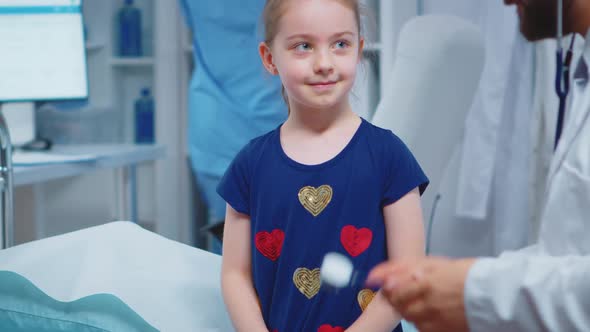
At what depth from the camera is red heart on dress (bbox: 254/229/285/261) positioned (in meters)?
0.93

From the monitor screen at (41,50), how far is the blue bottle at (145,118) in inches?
25.0

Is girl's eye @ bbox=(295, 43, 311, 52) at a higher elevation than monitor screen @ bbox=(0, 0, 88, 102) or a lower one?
higher

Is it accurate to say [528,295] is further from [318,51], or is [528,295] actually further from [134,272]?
[134,272]

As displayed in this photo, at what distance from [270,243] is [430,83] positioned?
0.55 metres

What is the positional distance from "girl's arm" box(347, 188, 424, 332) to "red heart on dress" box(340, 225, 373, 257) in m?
0.03

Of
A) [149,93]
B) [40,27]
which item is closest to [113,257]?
[40,27]

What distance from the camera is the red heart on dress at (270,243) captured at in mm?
926

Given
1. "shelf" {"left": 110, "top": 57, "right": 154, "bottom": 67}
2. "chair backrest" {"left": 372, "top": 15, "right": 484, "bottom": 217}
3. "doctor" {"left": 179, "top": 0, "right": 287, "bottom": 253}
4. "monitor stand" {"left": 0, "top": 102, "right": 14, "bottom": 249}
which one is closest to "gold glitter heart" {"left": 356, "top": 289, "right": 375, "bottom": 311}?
"chair backrest" {"left": 372, "top": 15, "right": 484, "bottom": 217}

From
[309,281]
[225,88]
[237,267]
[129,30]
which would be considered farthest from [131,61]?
[309,281]

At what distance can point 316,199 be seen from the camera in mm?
905

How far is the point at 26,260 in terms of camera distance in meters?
1.05

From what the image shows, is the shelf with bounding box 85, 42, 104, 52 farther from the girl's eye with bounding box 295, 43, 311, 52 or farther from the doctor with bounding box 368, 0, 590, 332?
the doctor with bounding box 368, 0, 590, 332

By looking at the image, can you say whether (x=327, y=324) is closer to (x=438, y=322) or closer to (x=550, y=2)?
(x=438, y=322)

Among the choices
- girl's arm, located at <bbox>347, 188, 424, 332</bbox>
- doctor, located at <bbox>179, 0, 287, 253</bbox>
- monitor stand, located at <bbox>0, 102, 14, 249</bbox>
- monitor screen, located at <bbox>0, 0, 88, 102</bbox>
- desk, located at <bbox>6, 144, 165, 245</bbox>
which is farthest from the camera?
doctor, located at <bbox>179, 0, 287, 253</bbox>
